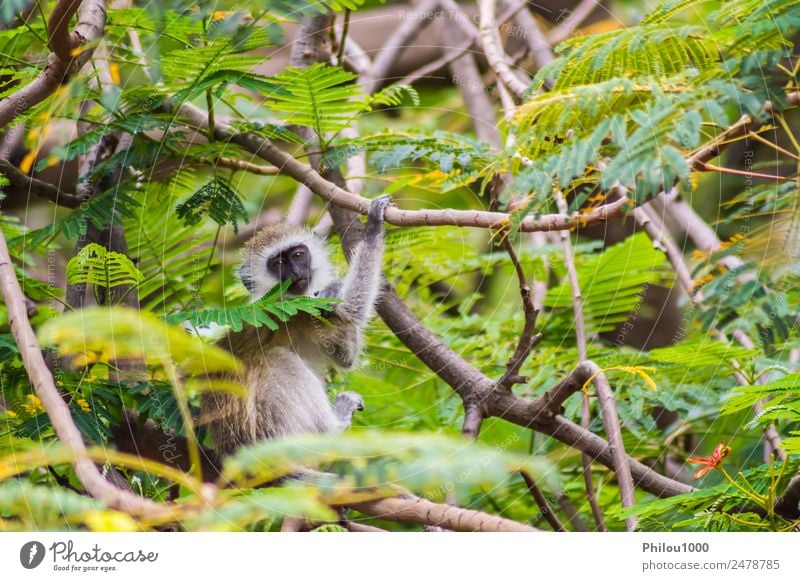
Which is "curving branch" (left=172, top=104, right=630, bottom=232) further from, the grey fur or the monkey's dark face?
the monkey's dark face

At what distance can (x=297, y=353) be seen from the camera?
3299mm

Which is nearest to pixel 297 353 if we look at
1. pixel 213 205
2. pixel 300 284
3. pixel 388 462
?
pixel 300 284

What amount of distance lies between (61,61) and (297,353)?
141 cm

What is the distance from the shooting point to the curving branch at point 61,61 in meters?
2.32

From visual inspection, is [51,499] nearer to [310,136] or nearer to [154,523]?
[154,523]

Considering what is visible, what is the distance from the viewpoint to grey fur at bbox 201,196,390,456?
9.42 feet

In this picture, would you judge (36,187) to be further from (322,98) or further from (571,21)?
(571,21)

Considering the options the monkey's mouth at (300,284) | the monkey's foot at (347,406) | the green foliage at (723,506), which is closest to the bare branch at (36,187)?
the monkey's mouth at (300,284)

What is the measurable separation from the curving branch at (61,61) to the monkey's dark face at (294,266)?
1.13 m

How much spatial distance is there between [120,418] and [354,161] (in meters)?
1.23

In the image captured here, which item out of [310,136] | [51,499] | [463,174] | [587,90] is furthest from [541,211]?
[51,499]

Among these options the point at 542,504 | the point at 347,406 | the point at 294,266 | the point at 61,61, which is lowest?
the point at 542,504

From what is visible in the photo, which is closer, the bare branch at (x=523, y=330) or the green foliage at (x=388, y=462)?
the green foliage at (x=388, y=462)

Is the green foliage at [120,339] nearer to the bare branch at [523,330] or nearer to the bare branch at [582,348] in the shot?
the bare branch at [523,330]
